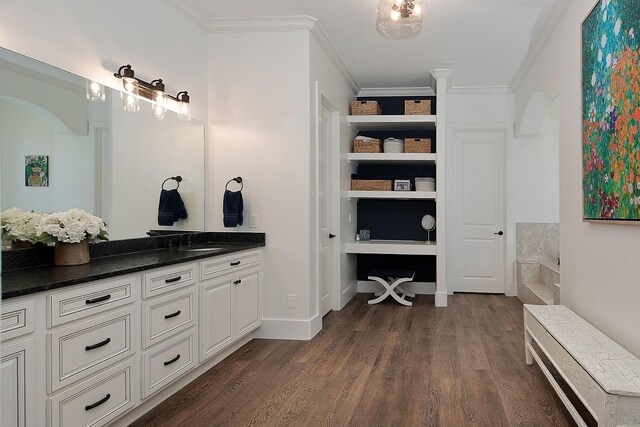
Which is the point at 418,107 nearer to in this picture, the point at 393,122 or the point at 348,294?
the point at 393,122

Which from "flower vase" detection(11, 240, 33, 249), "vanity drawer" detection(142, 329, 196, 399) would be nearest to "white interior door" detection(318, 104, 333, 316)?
"vanity drawer" detection(142, 329, 196, 399)

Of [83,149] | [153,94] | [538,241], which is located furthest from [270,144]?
[538,241]

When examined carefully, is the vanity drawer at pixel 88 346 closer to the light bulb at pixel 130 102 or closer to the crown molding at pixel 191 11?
the light bulb at pixel 130 102

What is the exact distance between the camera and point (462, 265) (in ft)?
23.2

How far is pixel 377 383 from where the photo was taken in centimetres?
346

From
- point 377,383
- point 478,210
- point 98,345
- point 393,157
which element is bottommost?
point 377,383

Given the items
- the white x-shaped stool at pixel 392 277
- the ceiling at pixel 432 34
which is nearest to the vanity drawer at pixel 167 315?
the ceiling at pixel 432 34

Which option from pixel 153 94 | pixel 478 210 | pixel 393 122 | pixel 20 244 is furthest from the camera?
pixel 478 210

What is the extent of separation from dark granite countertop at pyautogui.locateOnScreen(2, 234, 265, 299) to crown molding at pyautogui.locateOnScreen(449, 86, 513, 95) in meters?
4.40

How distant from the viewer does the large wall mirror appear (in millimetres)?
2572

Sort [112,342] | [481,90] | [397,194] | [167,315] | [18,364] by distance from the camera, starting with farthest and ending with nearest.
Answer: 1. [481,90]
2. [397,194]
3. [167,315]
4. [112,342]
5. [18,364]

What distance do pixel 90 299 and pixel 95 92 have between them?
1359mm

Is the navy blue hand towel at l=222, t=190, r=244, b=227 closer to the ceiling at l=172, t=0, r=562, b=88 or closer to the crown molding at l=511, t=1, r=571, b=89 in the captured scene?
the ceiling at l=172, t=0, r=562, b=88

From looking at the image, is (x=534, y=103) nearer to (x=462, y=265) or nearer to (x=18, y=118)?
(x=462, y=265)
